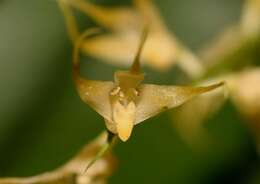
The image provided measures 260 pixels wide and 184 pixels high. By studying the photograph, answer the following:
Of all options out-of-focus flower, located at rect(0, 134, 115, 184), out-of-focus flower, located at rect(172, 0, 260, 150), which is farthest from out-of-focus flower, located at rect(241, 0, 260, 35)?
out-of-focus flower, located at rect(0, 134, 115, 184)

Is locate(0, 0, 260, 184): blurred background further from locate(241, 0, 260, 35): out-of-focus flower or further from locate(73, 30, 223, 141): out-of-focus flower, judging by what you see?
locate(73, 30, 223, 141): out-of-focus flower

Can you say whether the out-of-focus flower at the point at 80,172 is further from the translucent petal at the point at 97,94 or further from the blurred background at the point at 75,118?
the blurred background at the point at 75,118

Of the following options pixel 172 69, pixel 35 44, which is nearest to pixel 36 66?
pixel 35 44

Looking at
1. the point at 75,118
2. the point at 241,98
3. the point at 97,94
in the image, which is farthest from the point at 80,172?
the point at 75,118

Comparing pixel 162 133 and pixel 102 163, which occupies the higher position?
pixel 102 163

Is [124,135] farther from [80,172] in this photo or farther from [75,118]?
[75,118]

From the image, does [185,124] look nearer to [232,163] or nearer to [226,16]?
[232,163]

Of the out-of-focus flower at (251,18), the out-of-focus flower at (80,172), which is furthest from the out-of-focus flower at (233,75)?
the out-of-focus flower at (80,172)
